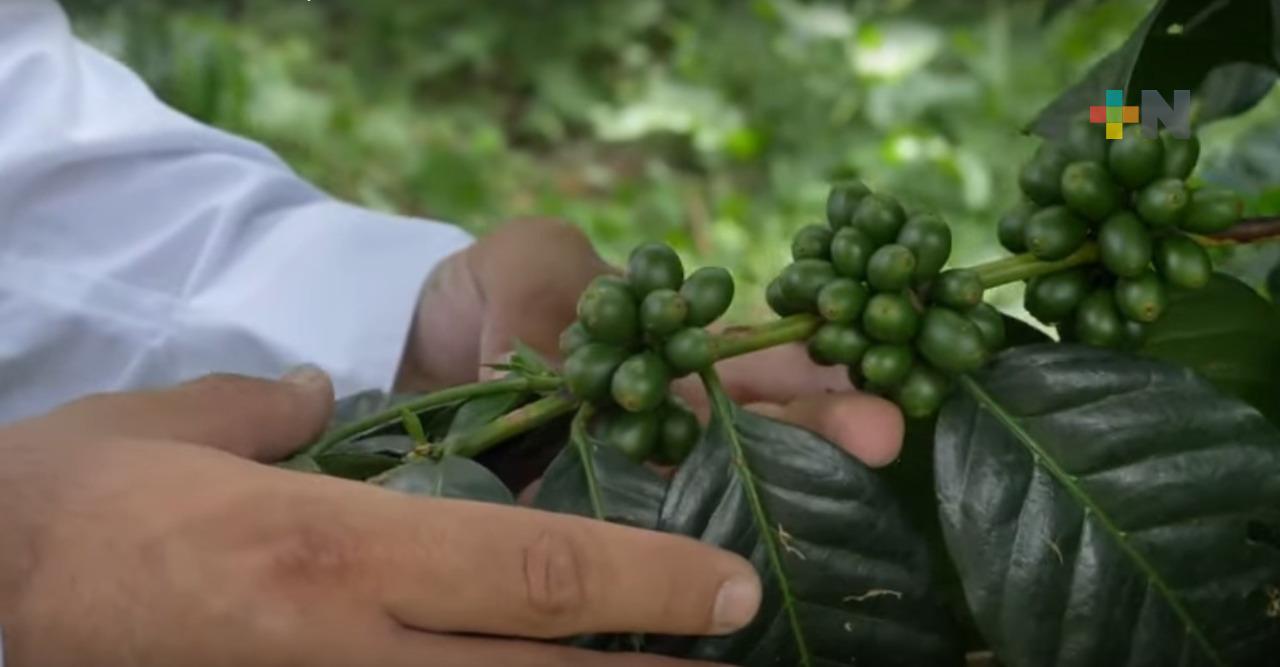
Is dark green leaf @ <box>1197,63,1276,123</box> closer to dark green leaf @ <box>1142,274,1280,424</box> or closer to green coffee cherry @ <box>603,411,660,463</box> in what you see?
dark green leaf @ <box>1142,274,1280,424</box>

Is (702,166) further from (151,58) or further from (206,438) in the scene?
(206,438)

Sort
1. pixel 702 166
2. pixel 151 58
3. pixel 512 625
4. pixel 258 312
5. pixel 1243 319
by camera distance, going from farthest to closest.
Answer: pixel 702 166, pixel 151 58, pixel 258 312, pixel 1243 319, pixel 512 625

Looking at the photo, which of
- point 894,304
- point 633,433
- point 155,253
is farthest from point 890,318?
point 155,253

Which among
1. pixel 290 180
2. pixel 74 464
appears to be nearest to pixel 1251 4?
pixel 74 464

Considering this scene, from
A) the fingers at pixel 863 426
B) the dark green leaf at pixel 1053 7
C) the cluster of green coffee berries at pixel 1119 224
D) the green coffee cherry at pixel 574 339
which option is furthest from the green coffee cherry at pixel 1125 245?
the dark green leaf at pixel 1053 7

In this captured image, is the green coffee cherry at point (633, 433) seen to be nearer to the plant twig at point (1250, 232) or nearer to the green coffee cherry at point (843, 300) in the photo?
the green coffee cherry at point (843, 300)

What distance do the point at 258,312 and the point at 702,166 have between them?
209 centimetres

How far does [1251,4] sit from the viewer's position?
2.31 feet

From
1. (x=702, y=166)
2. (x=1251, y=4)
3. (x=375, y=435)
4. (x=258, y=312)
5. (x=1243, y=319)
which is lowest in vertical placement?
(x=702, y=166)

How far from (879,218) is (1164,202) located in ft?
0.34

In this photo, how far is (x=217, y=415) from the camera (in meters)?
0.60

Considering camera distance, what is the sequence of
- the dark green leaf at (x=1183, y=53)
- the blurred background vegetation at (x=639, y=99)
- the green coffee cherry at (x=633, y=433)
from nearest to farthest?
the green coffee cherry at (x=633, y=433) < the dark green leaf at (x=1183, y=53) < the blurred background vegetation at (x=639, y=99)

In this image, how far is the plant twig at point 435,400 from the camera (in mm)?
618

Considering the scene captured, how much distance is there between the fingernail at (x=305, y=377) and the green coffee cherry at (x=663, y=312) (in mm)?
157
